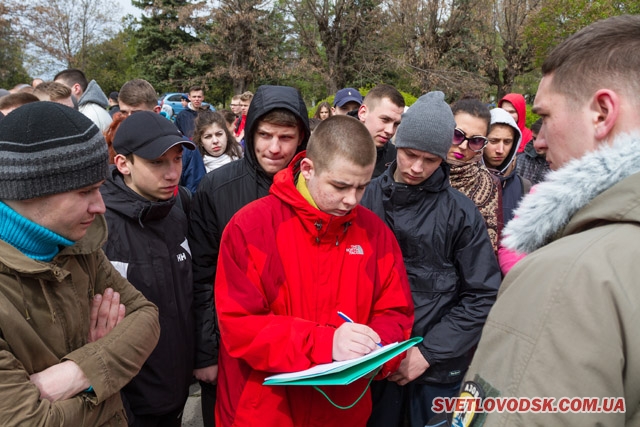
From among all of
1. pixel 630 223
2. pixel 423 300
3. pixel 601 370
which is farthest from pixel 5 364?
pixel 423 300

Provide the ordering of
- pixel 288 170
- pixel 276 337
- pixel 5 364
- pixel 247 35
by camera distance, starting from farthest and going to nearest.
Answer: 1. pixel 247 35
2. pixel 288 170
3. pixel 276 337
4. pixel 5 364

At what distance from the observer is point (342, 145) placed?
2.18 m

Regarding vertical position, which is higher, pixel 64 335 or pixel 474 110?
pixel 474 110

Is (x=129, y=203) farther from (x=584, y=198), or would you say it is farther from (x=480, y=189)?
(x=480, y=189)

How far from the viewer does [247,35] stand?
2745cm

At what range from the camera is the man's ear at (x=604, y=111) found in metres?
1.16

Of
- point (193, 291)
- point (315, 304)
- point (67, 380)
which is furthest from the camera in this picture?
point (193, 291)

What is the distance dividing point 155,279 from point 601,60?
208 centimetres

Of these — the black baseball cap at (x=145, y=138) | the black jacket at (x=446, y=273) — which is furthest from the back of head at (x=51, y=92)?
the black jacket at (x=446, y=273)

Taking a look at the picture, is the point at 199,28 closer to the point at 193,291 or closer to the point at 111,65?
the point at 111,65

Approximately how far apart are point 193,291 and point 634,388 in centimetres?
212

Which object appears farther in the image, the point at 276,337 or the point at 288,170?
the point at 288,170

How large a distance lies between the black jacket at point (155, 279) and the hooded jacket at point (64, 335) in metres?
0.38

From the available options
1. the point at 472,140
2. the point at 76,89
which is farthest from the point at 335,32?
the point at 472,140
